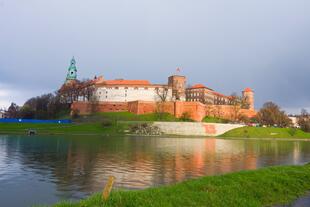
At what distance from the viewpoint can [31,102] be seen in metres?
117

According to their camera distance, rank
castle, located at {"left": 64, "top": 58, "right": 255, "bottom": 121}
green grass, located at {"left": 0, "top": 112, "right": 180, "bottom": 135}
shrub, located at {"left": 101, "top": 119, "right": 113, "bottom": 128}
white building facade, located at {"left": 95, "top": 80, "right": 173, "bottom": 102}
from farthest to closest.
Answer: white building facade, located at {"left": 95, "top": 80, "right": 173, "bottom": 102} < castle, located at {"left": 64, "top": 58, "right": 255, "bottom": 121} < shrub, located at {"left": 101, "top": 119, "right": 113, "bottom": 128} < green grass, located at {"left": 0, "top": 112, "right": 180, "bottom": 135}

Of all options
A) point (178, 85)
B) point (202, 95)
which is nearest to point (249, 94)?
point (202, 95)

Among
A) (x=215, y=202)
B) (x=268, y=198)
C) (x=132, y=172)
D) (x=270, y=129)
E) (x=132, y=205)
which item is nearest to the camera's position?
(x=132, y=205)

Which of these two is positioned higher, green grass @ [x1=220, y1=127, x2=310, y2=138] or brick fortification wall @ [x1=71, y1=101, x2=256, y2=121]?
brick fortification wall @ [x1=71, y1=101, x2=256, y2=121]

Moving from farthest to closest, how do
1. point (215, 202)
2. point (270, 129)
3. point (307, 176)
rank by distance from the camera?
point (270, 129) < point (307, 176) < point (215, 202)

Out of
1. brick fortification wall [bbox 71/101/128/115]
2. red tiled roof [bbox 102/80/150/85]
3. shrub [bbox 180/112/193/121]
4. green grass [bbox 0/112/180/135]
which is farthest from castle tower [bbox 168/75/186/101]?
green grass [bbox 0/112/180/135]

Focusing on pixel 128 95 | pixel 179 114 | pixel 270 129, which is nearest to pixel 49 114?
pixel 128 95

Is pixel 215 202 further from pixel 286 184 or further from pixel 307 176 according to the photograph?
pixel 307 176

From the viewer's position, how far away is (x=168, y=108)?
357 feet

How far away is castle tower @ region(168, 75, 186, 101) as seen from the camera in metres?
125

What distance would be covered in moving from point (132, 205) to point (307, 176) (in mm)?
10700

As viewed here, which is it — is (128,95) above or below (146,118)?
above

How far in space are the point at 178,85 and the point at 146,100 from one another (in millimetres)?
14673

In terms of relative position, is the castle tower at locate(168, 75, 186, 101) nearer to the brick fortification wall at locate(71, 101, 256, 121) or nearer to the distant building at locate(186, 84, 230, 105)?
the brick fortification wall at locate(71, 101, 256, 121)
